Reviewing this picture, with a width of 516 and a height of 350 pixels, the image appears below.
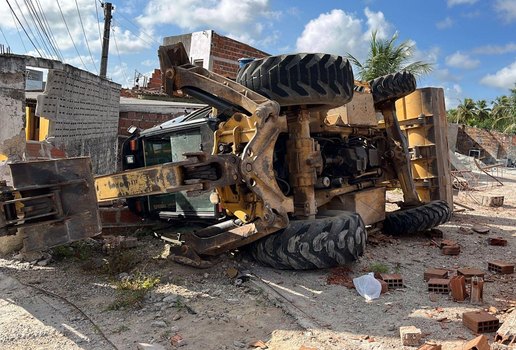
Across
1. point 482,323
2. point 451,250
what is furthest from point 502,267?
point 482,323

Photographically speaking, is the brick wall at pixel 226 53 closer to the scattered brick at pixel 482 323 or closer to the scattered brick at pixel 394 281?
the scattered brick at pixel 394 281

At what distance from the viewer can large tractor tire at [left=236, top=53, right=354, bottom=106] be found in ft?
14.1

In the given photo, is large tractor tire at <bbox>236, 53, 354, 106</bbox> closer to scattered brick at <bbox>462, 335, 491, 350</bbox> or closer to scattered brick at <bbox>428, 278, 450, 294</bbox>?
scattered brick at <bbox>428, 278, 450, 294</bbox>

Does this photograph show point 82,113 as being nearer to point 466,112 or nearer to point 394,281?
point 394,281

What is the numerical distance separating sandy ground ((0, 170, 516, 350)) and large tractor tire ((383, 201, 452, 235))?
3.25 ft

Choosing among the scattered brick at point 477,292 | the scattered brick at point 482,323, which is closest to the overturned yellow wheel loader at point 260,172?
the scattered brick at point 477,292

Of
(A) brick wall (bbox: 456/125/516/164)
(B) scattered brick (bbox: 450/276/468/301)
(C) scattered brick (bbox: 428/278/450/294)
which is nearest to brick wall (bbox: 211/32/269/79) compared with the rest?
(C) scattered brick (bbox: 428/278/450/294)

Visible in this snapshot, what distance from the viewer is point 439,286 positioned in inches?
161

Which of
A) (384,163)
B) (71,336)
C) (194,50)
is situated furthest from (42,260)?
(194,50)

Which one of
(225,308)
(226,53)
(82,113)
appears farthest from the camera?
(226,53)

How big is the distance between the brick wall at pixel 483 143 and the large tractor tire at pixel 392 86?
86.4 ft

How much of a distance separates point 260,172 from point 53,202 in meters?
1.76

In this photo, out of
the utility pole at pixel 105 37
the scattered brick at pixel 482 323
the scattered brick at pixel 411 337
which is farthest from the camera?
the utility pole at pixel 105 37

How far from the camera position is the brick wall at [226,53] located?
49.0ft
